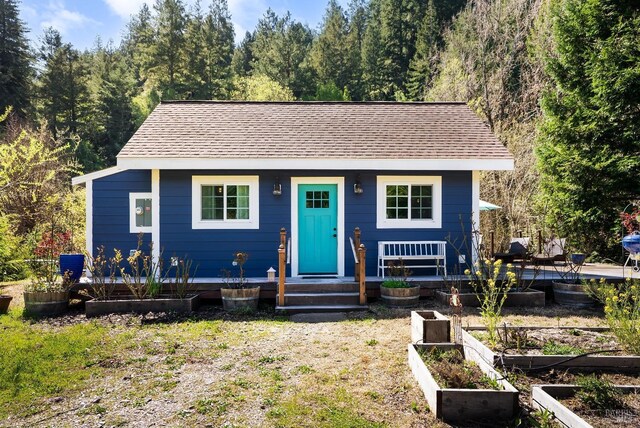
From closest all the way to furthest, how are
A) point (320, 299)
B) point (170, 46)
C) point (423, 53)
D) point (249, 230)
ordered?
1. point (320, 299)
2. point (249, 230)
3. point (423, 53)
4. point (170, 46)

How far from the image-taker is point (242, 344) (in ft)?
19.6

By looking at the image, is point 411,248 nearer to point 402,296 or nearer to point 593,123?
point 402,296

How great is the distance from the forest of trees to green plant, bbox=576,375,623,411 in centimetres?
942

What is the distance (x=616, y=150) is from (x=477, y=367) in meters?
9.77

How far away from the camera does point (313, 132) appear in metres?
10.2

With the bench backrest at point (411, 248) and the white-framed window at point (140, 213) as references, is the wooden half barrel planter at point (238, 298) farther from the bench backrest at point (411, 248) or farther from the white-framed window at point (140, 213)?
the bench backrest at point (411, 248)

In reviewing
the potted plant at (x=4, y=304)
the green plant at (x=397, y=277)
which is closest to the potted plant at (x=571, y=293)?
the green plant at (x=397, y=277)

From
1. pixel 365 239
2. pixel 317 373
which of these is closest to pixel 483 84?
pixel 365 239

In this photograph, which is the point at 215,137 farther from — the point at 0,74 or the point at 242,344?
the point at 0,74

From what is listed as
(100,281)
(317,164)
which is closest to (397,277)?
(317,164)

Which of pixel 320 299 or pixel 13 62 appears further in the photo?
pixel 13 62

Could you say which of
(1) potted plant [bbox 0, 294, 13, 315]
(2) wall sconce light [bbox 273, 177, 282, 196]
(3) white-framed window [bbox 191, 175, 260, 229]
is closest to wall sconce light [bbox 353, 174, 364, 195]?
(2) wall sconce light [bbox 273, 177, 282, 196]

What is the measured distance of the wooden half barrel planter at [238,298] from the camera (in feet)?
25.9

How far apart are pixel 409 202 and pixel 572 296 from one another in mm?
3344
